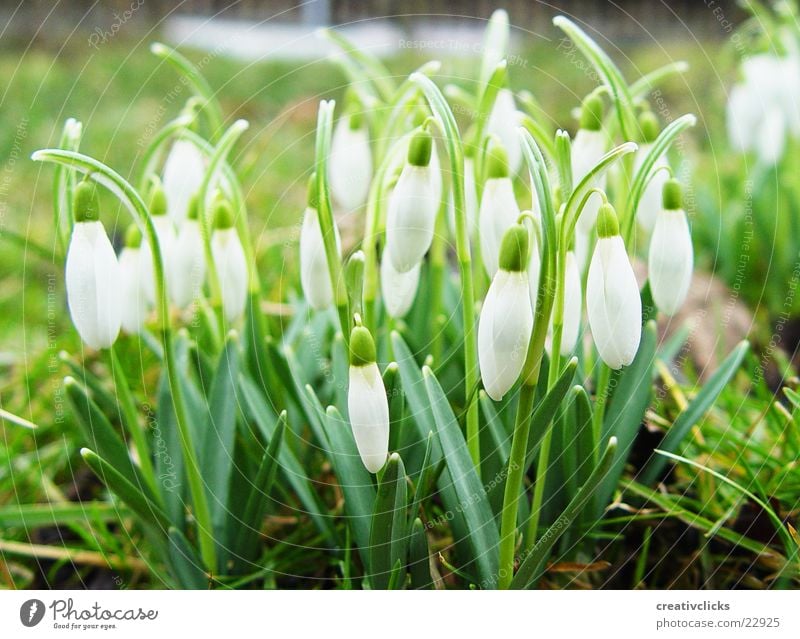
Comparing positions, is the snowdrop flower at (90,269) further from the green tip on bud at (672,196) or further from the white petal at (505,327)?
the green tip on bud at (672,196)

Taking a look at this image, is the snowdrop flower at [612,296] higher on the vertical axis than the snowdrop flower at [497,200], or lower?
lower

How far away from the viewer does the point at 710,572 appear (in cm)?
75

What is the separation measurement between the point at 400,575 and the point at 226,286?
29 centimetres

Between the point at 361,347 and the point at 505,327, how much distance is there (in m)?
0.10

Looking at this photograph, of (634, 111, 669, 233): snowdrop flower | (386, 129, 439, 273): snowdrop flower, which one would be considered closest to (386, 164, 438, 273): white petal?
(386, 129, 439, 273): snowdrop flower

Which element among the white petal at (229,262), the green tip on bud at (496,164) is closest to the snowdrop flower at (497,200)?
the green tip on bud at (496,164)

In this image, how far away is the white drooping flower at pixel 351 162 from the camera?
2.52 ft

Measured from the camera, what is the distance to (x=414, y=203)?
0.59 metres

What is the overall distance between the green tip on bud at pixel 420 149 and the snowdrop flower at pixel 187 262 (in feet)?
0.73

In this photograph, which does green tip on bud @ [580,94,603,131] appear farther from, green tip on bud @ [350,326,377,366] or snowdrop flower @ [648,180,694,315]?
green tip on bud @ [350,326,377,366]

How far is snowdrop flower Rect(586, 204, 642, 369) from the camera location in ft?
1.86

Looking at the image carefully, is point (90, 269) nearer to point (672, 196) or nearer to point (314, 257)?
point (314, 257)

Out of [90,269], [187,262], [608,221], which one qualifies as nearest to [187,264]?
[187,262]
